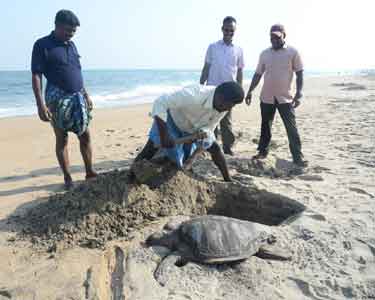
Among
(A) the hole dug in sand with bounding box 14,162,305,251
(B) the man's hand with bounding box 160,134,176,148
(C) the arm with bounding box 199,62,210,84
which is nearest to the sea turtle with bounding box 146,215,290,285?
(A) the hole dug in sand with bounding box 14,162,305,251

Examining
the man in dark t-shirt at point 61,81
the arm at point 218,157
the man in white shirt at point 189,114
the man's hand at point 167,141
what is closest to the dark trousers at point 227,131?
the arm at point 218,157

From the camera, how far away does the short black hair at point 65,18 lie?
3703 mm

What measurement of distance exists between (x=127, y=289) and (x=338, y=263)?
155cm

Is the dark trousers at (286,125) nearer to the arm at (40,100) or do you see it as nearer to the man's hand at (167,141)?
the man's hand at (167,141)

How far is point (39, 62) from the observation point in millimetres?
3787

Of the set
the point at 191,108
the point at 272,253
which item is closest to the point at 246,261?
the point at 272,253

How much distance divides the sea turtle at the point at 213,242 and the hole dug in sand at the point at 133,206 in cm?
42

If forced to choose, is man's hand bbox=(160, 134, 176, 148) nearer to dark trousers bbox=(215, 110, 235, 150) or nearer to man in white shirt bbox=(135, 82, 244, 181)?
man in white shirt bbox=(135, 82, 244, 181)

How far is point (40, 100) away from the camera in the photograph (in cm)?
372

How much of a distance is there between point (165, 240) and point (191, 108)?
126cm

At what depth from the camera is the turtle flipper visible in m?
2.63

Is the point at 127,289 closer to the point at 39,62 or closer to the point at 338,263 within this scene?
the point at 338,263

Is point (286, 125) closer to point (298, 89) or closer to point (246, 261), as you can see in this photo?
point (298, 89)

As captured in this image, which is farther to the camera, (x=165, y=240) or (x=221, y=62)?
(x=221, y=62)
